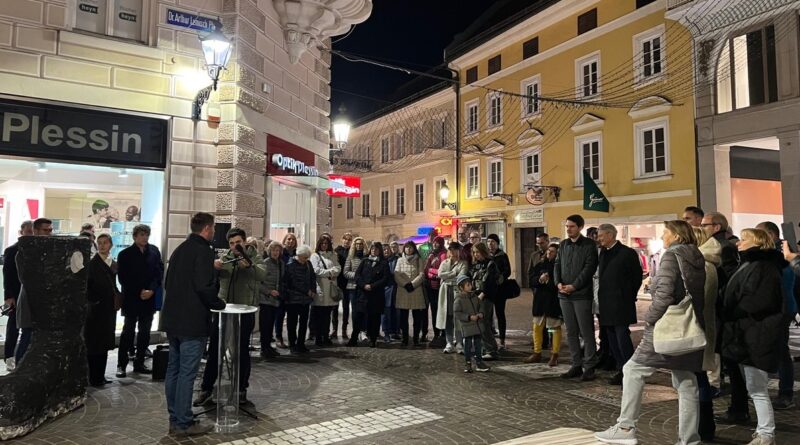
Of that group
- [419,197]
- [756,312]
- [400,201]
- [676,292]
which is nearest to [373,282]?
[676,292]

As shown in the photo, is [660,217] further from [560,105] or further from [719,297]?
[719,297]

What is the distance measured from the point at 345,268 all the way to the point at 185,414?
525 cm

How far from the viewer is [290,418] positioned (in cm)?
549

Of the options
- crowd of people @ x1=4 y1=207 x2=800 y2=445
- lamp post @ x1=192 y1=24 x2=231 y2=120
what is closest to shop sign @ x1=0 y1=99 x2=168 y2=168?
crowd of people @ x1=4 y1=207 x2=800 y2=445

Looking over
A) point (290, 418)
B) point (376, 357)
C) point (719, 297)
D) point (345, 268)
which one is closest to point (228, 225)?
point (345, 268)

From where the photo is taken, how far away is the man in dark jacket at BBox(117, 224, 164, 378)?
7.37 metres

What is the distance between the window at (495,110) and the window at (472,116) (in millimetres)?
1107

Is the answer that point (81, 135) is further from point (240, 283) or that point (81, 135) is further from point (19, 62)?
point (240, 283)

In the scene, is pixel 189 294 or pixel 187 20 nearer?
pixel 189 294

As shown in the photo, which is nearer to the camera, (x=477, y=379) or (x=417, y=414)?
(x=417, y=414)

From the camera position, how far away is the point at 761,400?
15.2 feet

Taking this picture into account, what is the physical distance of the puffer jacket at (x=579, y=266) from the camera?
23.7 ft

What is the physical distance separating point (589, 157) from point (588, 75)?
3.15 meters

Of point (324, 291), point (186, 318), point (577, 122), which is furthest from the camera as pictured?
point (577, 122)
